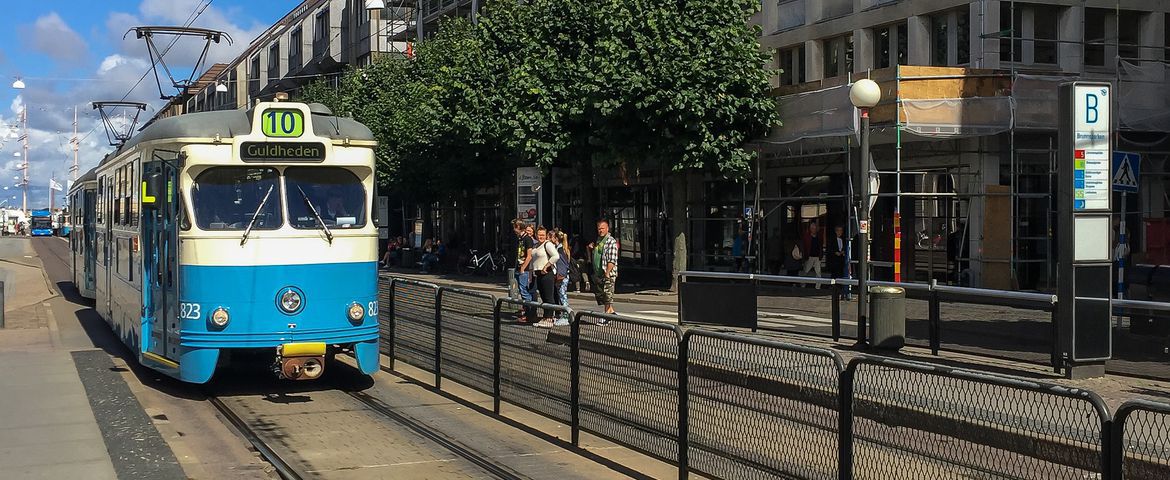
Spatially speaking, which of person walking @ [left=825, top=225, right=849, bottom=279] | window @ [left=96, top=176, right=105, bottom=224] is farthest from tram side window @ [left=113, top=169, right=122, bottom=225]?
person walking @ [left=825, top=225, right=849, bottom=279]

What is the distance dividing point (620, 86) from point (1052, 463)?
21572mm

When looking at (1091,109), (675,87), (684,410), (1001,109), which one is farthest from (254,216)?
(1001,109)

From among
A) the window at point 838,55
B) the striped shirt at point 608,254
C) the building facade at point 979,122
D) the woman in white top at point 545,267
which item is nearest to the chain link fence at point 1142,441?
the striped shirt at point 608,254

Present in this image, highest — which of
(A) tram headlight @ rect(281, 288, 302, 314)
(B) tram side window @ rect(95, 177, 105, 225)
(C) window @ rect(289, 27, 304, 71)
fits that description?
(C) window @ rect(289, 27, 304, 71)

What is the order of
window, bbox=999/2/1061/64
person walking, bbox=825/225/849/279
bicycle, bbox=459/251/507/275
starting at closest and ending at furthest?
window, bbox=999/2/1061/64
person walking, bbox=825/225/849/279
bicycle, bbox=459/251/507/275

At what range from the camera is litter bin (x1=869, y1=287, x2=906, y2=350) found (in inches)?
536

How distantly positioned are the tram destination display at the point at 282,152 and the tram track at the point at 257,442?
2.49 metres

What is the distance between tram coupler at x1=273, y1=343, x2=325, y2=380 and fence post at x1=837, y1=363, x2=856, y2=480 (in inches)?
262

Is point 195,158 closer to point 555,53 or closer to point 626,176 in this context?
point 555,53

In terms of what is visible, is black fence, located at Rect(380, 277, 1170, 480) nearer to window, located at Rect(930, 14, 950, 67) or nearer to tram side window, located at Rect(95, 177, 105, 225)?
tram side window, located at Rect(95, 177, 105, 225)

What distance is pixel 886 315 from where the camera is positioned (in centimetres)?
1365

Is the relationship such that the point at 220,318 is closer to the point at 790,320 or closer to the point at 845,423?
the point at 845,423

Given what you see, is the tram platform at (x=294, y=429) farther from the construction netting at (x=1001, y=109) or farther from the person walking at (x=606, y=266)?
the construction netting at (x=1001, y=109)

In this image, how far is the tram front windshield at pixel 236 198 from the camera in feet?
36.9
